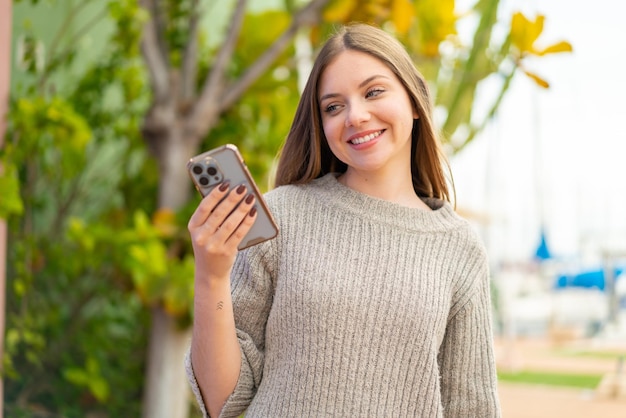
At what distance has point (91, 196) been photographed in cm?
309

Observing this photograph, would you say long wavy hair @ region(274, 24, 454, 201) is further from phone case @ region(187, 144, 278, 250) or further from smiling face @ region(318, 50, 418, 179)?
phone case @ region(187, 144, 278, 250)

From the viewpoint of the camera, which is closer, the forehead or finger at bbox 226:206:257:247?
finger at bbox 226:206:257:247

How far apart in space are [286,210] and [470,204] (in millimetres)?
7995

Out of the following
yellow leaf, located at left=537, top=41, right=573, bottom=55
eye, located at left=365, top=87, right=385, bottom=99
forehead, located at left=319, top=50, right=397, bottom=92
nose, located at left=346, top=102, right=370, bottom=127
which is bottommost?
nose, located at left=346, top=102, right=370, bottom=127

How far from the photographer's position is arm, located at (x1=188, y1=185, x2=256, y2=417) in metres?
0.95

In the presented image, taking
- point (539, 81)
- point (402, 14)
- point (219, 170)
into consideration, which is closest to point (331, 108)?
point (219, 170)

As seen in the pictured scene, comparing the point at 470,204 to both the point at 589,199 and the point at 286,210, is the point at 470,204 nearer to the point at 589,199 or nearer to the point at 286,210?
the point at 589,199

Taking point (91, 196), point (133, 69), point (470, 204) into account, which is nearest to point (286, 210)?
point (133, 69)

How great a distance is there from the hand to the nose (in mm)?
219

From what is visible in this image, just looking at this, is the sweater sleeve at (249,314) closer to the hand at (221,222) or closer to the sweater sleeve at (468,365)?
the hand at (221,222)

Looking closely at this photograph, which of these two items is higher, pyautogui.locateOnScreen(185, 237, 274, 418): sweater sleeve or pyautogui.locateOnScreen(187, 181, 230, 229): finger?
pyautogui.locateOnScreen(187, 181, 230, 229): finger

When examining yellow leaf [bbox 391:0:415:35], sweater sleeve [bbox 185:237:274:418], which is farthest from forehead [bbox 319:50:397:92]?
yellow leaf [bbox 391:0:415:35]

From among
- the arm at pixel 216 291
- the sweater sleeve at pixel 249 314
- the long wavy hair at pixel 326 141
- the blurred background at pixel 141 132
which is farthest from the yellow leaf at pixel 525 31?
the arm at pixel 216 291

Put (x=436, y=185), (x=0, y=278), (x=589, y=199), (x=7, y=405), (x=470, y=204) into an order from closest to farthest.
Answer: (x=436, y=185) < (x=0, y=278) < (x=7, y=405) < (x=589, y=199) < (x=470, y=204)
